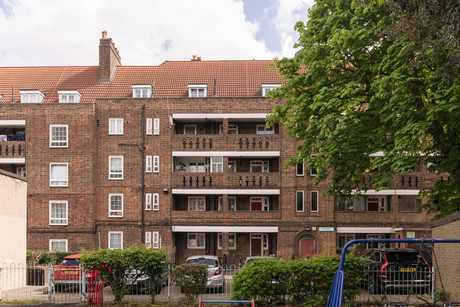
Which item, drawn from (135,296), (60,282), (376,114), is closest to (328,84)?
(376,114)

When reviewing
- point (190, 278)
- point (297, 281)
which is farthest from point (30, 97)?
point (297, 281)

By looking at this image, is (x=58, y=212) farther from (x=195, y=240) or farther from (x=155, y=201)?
(x=195, y=240)

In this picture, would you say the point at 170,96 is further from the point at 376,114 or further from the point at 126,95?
the point at 376,114

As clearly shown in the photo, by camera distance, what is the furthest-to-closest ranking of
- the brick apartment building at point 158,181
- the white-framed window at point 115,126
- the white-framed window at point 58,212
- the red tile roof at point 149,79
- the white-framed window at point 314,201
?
the red tile roof at point 149,79 → the white-framed window at point 115,126 → the white-framed window at point 58,212 → the white-framed window at point 314,201 → the brick apartment building at point 158,181

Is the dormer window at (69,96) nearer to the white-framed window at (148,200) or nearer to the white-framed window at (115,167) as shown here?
the white-framed window at (115,167)

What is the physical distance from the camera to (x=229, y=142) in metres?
31.1

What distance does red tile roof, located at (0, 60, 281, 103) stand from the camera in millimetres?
33938

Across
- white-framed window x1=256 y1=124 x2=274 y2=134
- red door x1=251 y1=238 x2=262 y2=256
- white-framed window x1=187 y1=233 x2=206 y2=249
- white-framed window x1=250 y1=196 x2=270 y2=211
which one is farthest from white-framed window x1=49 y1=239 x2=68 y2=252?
white-framed window x1=256 y1=124 x2=274 y2=134

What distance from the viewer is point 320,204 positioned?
30.7 metres

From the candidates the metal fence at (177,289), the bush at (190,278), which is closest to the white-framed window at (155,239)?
the metal fence at (177,289)

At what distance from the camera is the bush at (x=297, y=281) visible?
14.0 meters

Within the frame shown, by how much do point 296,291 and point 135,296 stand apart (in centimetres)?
615

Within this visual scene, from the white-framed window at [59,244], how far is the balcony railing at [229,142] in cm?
1017

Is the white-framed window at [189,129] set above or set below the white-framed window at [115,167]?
above
